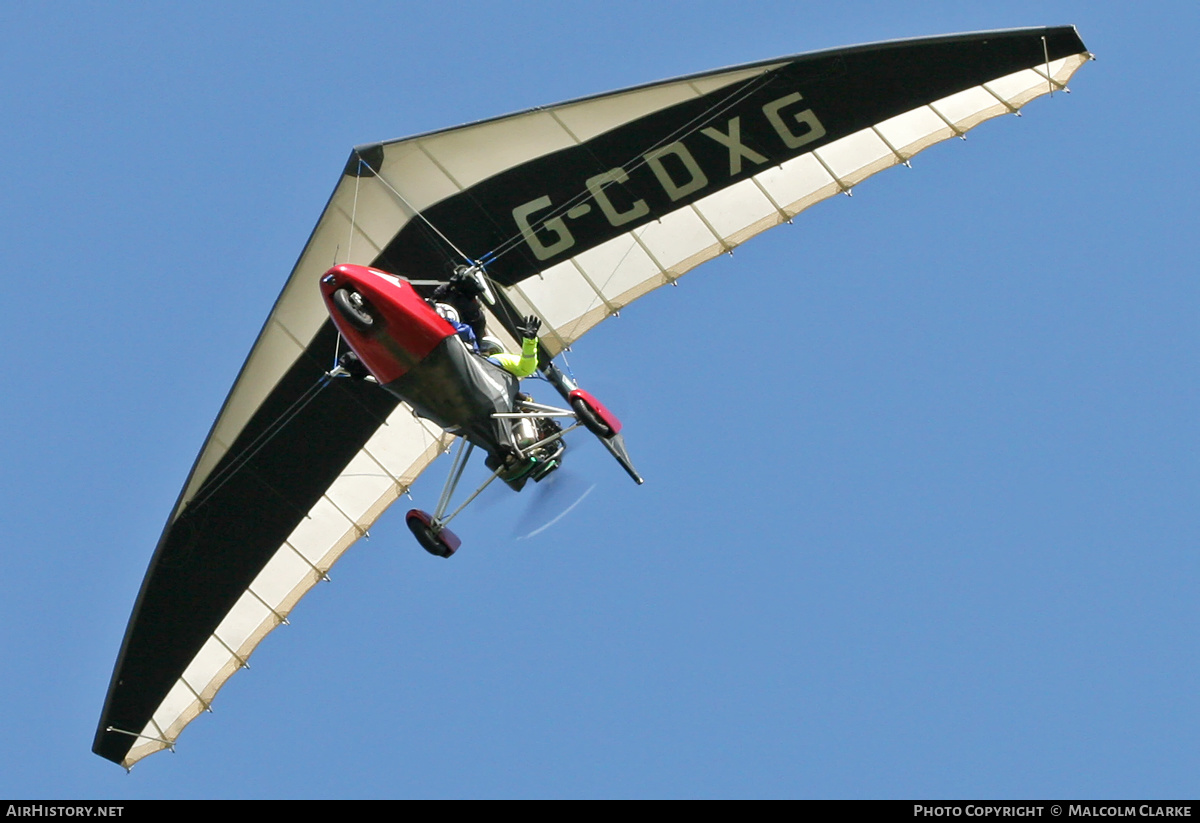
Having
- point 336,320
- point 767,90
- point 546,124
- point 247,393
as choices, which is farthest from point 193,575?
point 767,90

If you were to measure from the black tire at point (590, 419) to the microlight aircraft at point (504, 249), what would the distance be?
4 cm

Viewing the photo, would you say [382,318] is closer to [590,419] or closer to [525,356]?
[525,356]

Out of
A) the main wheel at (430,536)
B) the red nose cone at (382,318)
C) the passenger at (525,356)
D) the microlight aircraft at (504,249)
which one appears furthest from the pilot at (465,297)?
the main wheel at (430,536)

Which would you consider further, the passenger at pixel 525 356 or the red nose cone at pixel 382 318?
the passenger at pixel 525 356

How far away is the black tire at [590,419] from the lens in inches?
1054

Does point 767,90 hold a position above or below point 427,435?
above

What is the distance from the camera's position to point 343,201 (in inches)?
1098

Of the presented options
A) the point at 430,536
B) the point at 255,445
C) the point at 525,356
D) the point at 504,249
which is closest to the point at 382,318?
the point at 525,356

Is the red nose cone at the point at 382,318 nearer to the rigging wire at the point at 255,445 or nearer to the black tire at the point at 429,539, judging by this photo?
the black tire at the point at 429,539

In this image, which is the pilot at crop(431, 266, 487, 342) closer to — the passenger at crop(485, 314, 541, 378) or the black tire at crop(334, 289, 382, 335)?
the passenger at crop(485, 314, 541, 378)

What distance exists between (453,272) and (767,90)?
19.4 ft

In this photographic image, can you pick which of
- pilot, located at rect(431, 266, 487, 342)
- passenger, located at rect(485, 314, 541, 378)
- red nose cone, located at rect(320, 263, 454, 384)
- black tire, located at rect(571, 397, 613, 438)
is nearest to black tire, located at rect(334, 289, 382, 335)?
red nose cone, located at rect(320, 263, 454, 384)

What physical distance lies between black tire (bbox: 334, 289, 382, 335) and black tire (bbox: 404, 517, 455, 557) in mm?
3843

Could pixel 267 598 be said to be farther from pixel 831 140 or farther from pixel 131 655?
pixel 831 140
